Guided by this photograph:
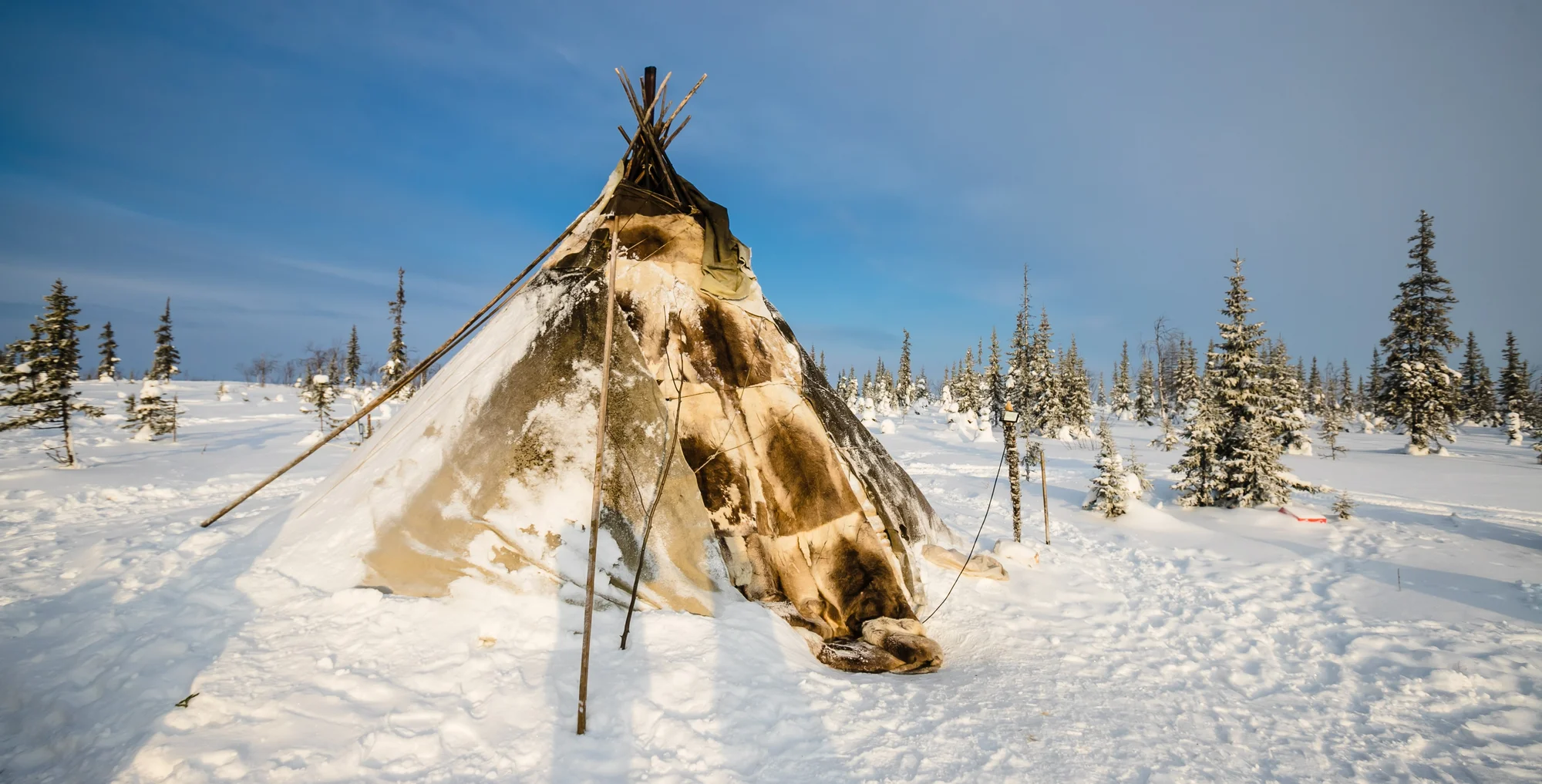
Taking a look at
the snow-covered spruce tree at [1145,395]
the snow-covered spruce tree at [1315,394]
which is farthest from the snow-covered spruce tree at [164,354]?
the snow-covered spruce tree at [1315,394]

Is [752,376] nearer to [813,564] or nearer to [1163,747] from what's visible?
[813,564]

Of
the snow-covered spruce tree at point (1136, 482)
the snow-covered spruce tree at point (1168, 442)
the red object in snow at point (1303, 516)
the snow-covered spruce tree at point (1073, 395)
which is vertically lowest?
the red object in snow at point (1303, 516)

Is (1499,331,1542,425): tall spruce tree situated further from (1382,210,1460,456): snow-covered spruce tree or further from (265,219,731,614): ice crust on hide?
(265,219,731,614): ice crust on hide

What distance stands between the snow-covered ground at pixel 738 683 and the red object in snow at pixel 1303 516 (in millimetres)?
3297

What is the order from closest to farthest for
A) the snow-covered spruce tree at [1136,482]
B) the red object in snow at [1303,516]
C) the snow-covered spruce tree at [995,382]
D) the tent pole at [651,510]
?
the tent pole at [651,510], the red object in snow at [1303,516], the snow-covered spruce tree at [1136,482], the snow-covered spruce tree at [995,382]

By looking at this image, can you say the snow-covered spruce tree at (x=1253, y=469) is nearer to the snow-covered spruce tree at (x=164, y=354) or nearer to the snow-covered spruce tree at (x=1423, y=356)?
the snow-covered spruce tree at (x=1423, y=356)

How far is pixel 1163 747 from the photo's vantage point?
4.93m

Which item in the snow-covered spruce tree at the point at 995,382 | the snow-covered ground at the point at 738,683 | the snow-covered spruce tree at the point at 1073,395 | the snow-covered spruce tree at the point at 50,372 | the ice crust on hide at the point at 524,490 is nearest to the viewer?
the snow-covered ground at the point at 738,683

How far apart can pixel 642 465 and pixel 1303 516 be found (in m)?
16.7

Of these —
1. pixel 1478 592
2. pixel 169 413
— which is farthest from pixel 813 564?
pixel 169 413

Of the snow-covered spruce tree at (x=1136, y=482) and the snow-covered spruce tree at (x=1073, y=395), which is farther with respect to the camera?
the snow-covered spruce tree at (x=1073, y=395)

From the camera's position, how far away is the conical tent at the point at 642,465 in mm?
6031

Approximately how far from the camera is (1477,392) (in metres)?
Result: 46.7

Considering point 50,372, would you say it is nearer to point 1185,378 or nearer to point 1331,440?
point 1331,440
